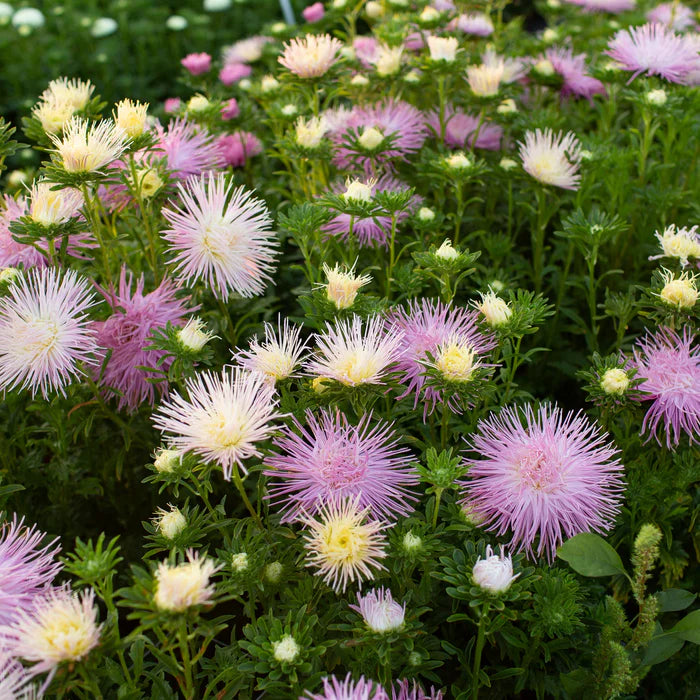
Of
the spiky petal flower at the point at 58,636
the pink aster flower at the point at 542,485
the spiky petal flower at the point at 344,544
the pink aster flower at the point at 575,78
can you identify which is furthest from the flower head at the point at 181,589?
the pink aster flower at the point at 575,78

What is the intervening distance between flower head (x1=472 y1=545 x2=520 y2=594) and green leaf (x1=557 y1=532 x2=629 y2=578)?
18 cm

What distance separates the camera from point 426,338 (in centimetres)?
169

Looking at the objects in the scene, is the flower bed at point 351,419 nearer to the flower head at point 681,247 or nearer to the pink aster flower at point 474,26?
the flower head at point 681,247

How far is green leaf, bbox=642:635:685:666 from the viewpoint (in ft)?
4.92

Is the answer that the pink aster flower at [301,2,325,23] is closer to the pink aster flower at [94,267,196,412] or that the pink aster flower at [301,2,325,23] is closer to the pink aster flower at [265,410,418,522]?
the pink aster flower at [94,267,196,412]

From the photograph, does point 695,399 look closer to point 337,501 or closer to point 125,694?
point 337,501

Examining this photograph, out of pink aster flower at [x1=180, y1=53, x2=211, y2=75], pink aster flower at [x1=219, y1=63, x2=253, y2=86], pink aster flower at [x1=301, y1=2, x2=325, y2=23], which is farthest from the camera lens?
pink aster flower at [x1=219, y1=63, x2=253, y2=86]

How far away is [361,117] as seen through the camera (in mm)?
2461

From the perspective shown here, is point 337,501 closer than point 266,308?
Yes

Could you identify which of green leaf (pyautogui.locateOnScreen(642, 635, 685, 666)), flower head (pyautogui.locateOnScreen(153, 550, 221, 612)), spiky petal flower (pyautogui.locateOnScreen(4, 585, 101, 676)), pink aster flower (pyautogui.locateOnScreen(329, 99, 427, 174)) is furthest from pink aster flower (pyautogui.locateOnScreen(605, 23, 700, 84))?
spiky petal flower (pyautogui.locateOnScreen(4, 585, 101, 676))

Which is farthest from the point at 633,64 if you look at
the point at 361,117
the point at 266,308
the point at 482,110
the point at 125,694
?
the point at 125,694

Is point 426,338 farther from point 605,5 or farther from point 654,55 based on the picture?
point 605,5

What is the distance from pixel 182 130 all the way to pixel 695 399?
5.05 feet

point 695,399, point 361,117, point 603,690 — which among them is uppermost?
point 361,117
